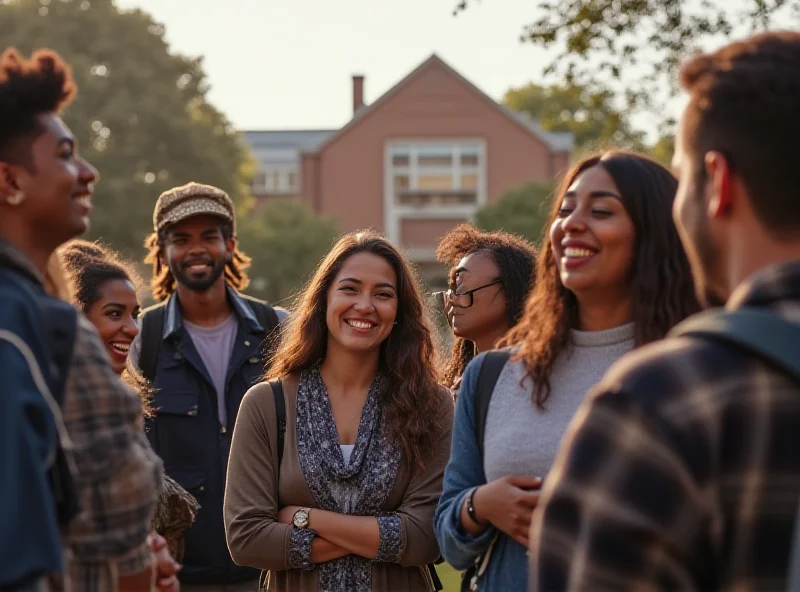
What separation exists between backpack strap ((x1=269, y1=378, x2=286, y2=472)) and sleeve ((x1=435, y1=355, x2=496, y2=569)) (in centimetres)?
94

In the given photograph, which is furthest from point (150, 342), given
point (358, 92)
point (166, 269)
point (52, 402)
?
point (358, 92)

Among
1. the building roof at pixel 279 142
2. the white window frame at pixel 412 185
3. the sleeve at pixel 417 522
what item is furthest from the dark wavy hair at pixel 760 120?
the building roof at pixel 279 142

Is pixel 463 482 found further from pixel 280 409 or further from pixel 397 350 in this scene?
pixel 397 350

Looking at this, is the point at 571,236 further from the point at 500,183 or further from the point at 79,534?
the point at 500,183

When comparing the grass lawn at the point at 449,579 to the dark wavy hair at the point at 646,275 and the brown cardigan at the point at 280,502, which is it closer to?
the brown cardigan at the point at 280,502

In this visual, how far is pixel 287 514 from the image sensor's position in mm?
4477

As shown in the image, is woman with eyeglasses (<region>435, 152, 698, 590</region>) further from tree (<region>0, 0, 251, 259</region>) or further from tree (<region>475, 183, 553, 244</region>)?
tree (<region>475, 183, 553, 244</region>)

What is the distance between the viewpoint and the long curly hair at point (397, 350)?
4648mm

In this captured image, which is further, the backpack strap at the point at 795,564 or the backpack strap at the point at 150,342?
the backpack strap at the point at 150,342

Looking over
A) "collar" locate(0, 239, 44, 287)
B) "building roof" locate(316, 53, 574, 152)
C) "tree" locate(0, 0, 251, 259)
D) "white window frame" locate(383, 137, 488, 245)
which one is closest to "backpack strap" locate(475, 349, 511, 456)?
"collar" locate(0, 239, 44, 287)

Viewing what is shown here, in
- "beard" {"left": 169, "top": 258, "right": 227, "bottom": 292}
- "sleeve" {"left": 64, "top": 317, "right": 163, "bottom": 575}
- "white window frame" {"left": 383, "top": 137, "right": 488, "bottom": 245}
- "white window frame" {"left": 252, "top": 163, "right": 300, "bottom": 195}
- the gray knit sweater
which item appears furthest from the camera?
"white window frame" {"left": 252, "top": 163, "right": 300, "bottom": 195}

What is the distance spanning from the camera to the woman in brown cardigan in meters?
4.43

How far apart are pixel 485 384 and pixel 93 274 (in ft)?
7.58

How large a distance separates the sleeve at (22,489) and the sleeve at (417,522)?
2.11 meters
